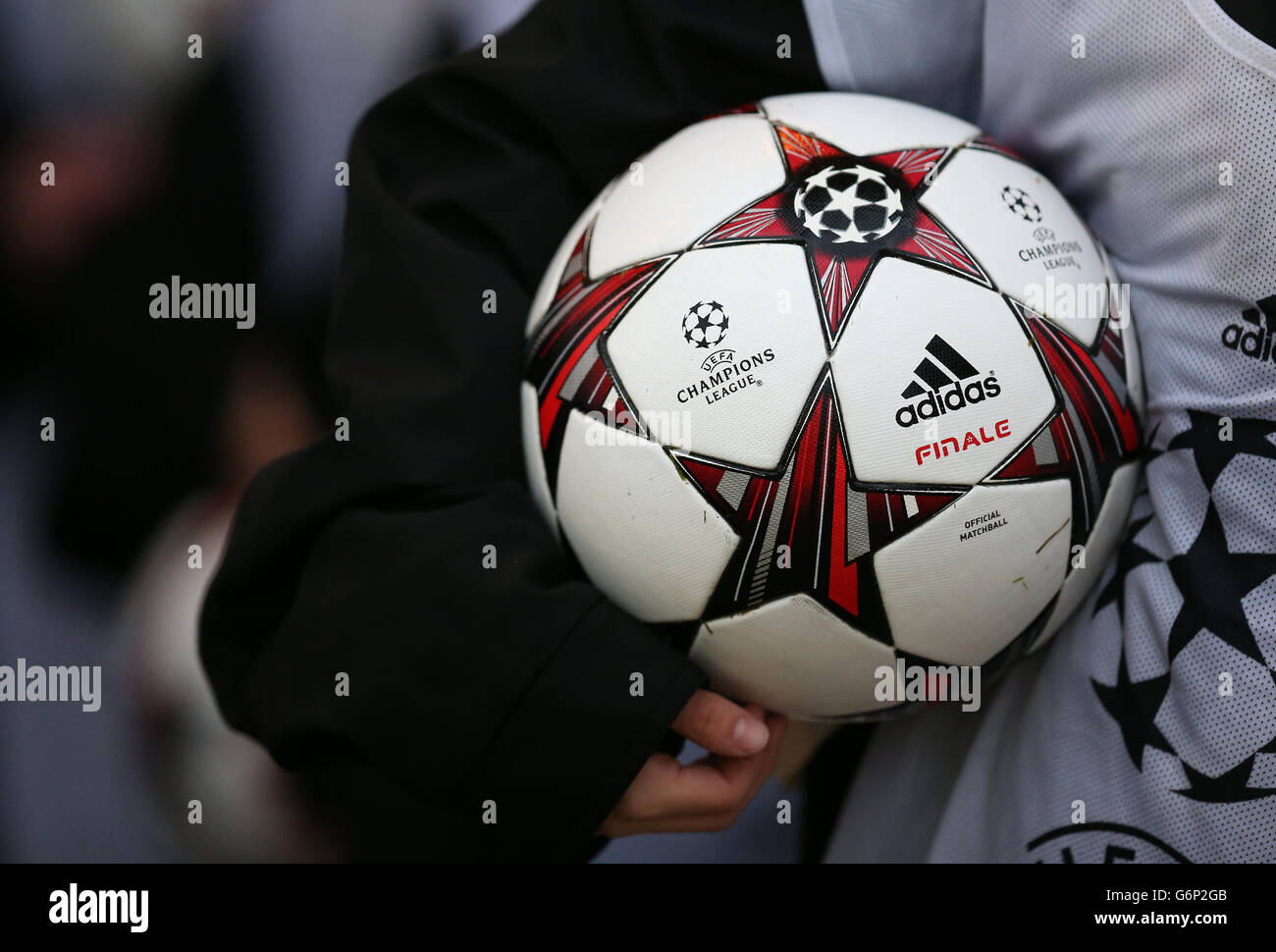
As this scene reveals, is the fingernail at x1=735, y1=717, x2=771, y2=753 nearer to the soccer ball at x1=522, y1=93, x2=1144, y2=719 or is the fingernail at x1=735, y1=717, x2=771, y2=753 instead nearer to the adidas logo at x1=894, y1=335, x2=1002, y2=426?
the soccer ball at x1=522, y1=93, x2=1144, y2=719

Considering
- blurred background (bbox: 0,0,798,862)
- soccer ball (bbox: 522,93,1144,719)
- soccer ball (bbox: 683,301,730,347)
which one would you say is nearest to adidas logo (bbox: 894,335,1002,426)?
soccer ball (bbox: 522,93,1144,719)

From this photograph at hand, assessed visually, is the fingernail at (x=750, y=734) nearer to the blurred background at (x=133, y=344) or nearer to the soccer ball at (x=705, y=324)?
the soccer ball at (x=705, y=324)

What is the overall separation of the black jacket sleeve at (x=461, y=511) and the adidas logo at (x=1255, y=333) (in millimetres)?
346

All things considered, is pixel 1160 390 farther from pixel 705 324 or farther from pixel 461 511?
pixel 461 511

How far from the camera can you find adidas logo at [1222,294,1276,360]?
1.86ft

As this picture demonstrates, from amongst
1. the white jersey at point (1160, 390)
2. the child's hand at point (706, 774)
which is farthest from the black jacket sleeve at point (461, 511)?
the white jersey at point (1160, 390)

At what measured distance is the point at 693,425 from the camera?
→ 0.58 metres

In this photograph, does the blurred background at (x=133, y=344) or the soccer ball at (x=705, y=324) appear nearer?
the soccer ball at (x=705, y=324)

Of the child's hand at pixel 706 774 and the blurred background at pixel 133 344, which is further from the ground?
the blurred background at pixel 133 344

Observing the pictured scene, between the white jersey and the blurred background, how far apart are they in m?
0.76

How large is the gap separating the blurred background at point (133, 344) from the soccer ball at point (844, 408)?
2.74 feet

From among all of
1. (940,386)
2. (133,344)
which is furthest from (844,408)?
(133,344)

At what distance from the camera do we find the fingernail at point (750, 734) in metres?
0.65
